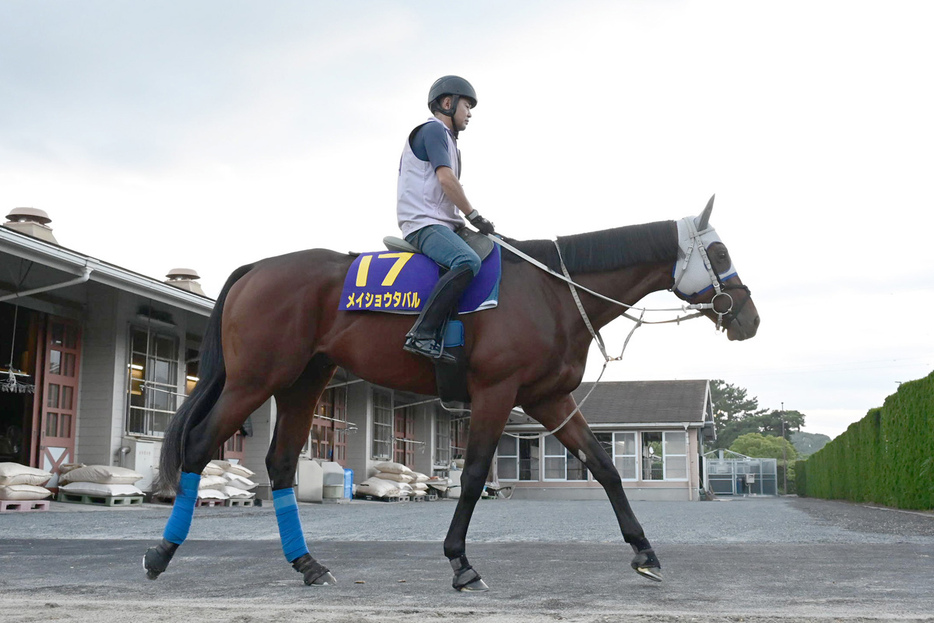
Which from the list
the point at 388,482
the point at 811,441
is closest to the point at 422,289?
the point at 388,482

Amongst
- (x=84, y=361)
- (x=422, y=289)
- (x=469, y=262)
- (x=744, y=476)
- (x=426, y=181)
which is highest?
(x=426, y=181)

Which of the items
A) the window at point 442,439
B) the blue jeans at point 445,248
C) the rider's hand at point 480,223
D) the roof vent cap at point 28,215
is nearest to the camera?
the blue jeans at point 445,248

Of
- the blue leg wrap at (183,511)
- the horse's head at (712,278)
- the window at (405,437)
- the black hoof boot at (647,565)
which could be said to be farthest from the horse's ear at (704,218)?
the window at (405,437)

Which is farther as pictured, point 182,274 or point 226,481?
point 182,274

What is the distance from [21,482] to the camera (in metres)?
11.0

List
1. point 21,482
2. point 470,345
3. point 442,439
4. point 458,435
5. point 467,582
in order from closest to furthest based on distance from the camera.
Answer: point 467,582
point 470,345
point 21,482
point 442,439
point 458,435

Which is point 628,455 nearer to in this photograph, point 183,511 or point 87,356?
point 87,356

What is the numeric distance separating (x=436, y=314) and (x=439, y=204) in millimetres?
703

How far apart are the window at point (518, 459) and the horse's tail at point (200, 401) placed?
91.5 feet

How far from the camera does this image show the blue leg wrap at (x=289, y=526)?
4.05 m

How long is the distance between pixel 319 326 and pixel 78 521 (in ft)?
19.9

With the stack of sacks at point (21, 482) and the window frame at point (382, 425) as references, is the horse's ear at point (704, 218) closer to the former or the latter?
the stack of sacks at point (21, 482)

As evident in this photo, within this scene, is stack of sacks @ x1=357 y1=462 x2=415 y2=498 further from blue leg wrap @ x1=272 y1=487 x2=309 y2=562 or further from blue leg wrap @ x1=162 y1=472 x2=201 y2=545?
blue leg wrap @ x1=162 y1=472 x2=201 y2=545

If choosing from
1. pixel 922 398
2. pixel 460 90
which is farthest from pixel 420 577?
pixel 922 398
